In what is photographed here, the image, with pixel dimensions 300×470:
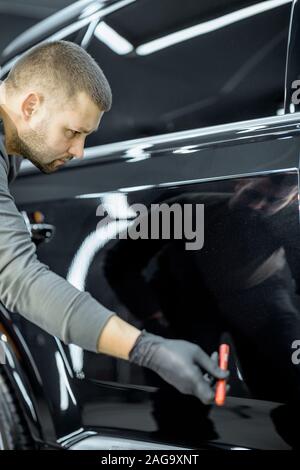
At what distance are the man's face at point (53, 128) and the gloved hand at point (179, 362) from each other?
0.51 metres

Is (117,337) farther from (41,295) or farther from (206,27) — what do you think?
(206,27)

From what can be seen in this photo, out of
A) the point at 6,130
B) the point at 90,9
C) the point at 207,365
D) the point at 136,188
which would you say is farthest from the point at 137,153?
the point at 207,365

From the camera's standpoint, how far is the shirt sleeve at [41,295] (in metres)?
1.06

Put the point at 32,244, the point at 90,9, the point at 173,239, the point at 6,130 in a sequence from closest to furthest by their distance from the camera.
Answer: the point at 32,244
the point at 173,239
the point at 6,130
the point at 90,9

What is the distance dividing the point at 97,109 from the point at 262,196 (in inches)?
15.9

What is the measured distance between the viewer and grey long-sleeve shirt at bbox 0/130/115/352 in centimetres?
106

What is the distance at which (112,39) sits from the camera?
1.51 meters

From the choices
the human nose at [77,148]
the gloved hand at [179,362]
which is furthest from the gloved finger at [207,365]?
the human nose at [77,148]

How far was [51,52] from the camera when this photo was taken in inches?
54.9

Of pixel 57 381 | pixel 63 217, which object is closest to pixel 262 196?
pixel 63 217

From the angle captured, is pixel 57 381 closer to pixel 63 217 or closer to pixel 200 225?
pixel 63 217

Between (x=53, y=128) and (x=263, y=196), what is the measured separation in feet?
1.57

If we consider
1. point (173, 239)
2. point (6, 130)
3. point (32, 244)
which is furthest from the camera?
point (6, 130)
